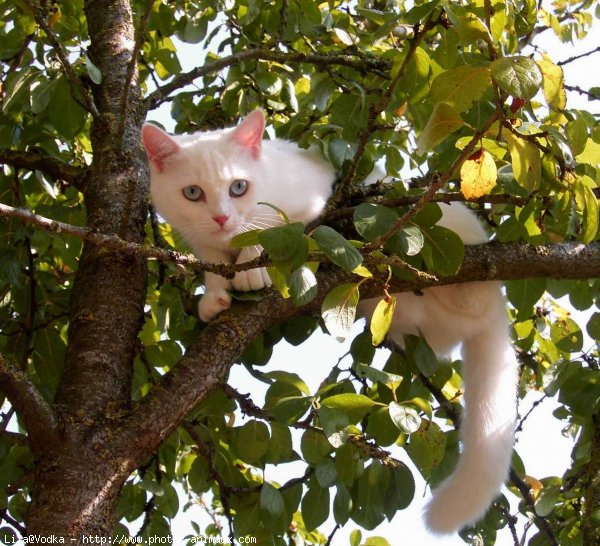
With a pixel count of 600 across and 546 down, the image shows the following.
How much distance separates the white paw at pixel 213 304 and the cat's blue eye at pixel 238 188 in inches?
19.4

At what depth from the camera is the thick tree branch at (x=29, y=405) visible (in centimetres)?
188

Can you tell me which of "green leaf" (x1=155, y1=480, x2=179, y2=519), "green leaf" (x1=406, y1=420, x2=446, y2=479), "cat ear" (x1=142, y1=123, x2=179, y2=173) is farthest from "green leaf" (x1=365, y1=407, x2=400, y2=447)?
"cat ear" (x1=142, y1=123, x2=179, y2=173)

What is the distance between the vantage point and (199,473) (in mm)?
2623

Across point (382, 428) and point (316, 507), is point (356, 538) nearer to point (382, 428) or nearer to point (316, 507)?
point (316, 507)

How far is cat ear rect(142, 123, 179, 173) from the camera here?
283cm

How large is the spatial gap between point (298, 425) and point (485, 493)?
0.71m

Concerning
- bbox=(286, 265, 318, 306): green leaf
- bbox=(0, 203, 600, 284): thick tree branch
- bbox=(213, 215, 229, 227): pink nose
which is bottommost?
bbox=(286, 265, 318, 306): green leaf

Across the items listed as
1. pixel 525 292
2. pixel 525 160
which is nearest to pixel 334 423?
pixel 525 160

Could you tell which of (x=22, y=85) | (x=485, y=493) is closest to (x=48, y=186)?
(x=22, y=85)

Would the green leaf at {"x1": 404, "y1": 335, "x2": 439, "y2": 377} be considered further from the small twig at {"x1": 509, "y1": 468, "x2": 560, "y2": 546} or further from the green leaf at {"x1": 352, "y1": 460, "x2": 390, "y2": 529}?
the small twig at {"x1": 509, "y1": 468, "x2": 560, "y2": 546}

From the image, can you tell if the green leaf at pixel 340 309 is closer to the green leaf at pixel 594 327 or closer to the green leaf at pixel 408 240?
the green leaf at pixel 408 240

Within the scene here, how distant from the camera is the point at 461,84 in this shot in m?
1.57

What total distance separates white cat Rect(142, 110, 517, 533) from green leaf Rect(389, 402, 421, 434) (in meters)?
0.80

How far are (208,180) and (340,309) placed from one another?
4.28 feet
